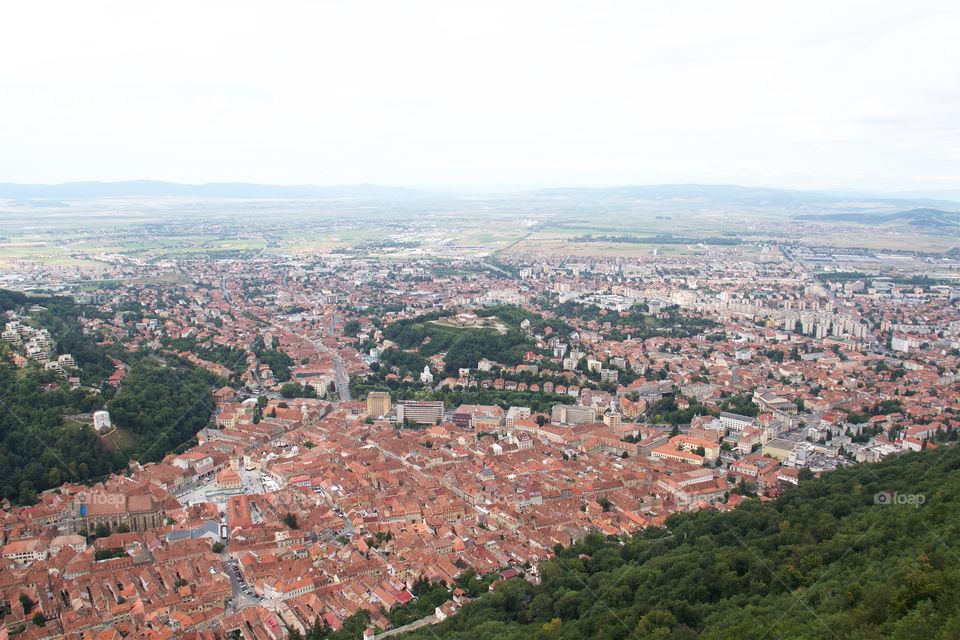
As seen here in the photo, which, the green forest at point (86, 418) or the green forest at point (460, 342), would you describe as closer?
the green forest at point (86, 418)

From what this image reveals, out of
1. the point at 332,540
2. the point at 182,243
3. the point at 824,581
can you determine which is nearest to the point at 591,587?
the point at 824,581

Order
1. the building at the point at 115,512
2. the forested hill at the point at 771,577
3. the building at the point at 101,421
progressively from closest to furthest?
the forested hill at the point at 771,577 < the building at the point at 115,512 < the building at the point at 101,421

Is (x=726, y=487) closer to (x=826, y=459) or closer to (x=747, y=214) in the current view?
(x=826, y=459)

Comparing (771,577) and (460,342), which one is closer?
(771,577)

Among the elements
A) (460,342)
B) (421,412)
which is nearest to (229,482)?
(421,412)

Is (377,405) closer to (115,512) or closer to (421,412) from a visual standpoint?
(421,412)

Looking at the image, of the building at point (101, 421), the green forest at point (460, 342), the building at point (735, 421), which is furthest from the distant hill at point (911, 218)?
the building at point (101, 421)

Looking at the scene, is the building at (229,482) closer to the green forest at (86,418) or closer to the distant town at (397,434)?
the distant town at (397,434)
